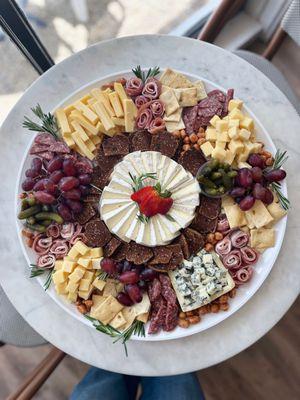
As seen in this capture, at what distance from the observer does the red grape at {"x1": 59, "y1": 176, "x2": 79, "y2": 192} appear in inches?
64.7

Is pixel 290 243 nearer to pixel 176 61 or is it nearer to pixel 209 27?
pixel 176 61

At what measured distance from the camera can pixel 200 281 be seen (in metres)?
1.63

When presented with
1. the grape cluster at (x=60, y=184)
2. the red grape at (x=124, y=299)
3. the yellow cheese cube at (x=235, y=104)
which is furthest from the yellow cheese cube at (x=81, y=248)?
the yellow cheese cube at (x=235, y=104)

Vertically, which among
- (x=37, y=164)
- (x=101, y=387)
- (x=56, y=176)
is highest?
(x=37, y=164)

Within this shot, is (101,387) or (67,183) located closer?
(67,183)

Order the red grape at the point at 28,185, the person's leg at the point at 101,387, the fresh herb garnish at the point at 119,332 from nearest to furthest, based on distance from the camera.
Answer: the fresh herb garnish at the point at 119,332 → the red grape at the point at 28,185 → the person's leg at the point at 101,387

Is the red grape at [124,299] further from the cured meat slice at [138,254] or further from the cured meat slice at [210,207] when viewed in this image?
the cured meat slice at [210,207]

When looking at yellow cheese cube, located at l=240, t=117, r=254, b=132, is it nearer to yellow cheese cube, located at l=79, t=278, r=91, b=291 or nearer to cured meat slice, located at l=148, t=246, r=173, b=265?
cured meat slice, located at l=148, t=246, r=173, b=265

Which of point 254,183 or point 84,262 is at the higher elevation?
point 84,262

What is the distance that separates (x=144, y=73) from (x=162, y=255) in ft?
2.57

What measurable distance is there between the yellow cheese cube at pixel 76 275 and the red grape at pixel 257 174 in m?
0.78

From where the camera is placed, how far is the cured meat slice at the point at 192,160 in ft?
5.71

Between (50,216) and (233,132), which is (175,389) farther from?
(233,132)

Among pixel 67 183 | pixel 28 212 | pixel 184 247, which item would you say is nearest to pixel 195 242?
pixel 184 247
